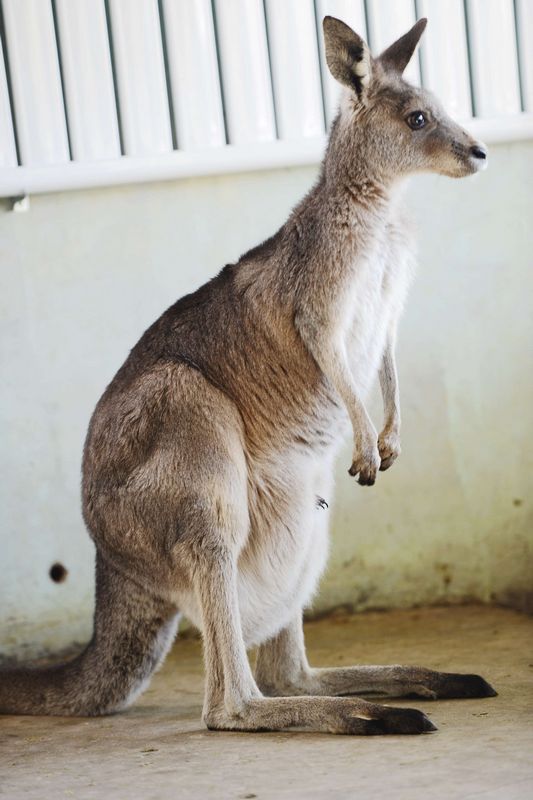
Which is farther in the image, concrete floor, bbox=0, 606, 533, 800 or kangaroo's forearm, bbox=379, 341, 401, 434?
kangaroo's forearm, bbox=379, 341, 401, 434

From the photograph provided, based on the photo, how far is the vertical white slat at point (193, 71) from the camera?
181 inches

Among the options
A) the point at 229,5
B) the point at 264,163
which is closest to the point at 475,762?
the point at 264,163

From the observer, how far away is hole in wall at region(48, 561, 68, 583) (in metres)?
4.79

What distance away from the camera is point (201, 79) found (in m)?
4.62

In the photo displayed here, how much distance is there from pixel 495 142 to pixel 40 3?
1.86m

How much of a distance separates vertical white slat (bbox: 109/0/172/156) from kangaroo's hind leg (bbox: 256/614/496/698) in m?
2.02

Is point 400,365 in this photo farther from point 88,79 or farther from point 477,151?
point 88,79

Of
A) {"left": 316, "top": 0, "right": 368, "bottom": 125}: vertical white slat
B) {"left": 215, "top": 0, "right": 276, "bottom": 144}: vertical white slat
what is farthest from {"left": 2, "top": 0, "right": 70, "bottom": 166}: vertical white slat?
{"left": 316, "top": 0, "right": 368, "bottom": 125}: vertical white slat

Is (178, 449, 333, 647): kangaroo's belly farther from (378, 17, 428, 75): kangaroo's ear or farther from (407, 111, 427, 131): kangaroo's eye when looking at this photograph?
(378, 17, 428, 75): kangaroo's ear

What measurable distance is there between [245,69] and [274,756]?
9.09ft

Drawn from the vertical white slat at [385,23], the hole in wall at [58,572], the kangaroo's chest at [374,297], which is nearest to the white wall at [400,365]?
the hole in wall at [58,572]

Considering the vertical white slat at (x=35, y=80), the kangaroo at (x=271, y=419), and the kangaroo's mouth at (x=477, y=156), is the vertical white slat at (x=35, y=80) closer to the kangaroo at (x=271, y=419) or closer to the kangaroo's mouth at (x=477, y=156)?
the kangaroo at (x=271, y=419)

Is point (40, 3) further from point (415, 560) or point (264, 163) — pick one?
point (415, 560)

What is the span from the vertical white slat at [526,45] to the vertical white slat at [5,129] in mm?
2023
